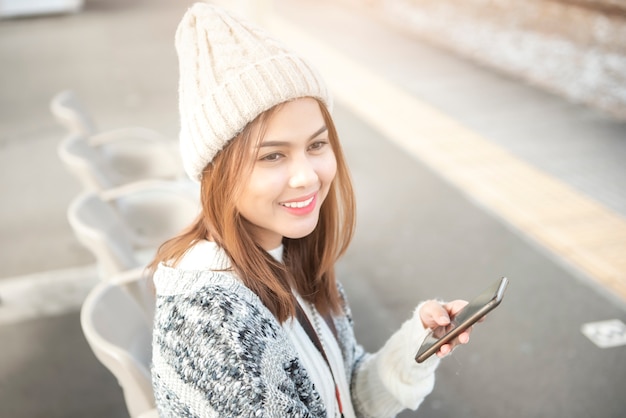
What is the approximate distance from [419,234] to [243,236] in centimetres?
271

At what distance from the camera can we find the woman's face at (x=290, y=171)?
127cm

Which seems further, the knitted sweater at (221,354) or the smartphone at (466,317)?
the smartphone at (466,317)

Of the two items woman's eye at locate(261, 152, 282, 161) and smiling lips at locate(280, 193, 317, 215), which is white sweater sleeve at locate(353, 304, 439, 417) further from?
woman's eye at locate(261, 152, 282, 161)

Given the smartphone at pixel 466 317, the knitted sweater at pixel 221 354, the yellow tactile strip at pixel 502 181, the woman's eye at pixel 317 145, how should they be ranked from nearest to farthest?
the knitted sweater at pixel 221 354 < the smartphone at pixel 466 317 < the woman's eye at pixel 317 145 < the yellow tactile strip at pixel 502 181

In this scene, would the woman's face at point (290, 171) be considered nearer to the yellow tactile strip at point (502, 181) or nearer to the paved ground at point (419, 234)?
the paved ground at point (419, 234)

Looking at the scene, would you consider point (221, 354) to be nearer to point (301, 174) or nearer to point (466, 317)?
point (301, 174)

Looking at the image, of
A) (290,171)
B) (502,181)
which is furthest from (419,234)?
(290,171)

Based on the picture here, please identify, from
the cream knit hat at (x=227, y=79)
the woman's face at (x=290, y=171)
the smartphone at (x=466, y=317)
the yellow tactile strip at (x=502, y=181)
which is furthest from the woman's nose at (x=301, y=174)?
the yellow tactile strip at (x=502, y=181)

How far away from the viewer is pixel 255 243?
141 centimetres

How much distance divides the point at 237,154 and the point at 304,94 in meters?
0.19

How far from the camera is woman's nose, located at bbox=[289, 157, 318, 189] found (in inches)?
50.1

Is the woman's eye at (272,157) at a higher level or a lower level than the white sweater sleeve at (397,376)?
higher

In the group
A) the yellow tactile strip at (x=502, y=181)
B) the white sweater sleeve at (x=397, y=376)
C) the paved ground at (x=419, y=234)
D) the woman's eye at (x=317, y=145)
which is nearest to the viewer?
the woman's eye at (x=317, y=145)

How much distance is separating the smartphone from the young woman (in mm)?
30
